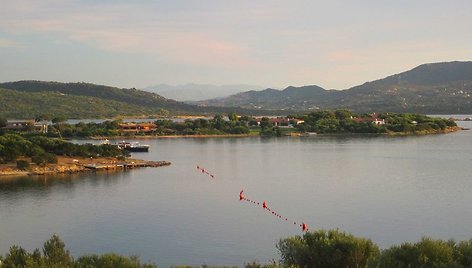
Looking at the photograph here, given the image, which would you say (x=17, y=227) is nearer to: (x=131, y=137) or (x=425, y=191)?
(x=425, y=191)

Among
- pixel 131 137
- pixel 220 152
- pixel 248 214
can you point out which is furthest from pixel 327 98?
pixel 248 214

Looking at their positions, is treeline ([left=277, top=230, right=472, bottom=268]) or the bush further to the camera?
the bush

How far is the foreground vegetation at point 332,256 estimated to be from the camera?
30.4ft

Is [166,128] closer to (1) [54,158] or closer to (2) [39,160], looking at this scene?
(1) [54,158]

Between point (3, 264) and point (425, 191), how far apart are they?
1753cm

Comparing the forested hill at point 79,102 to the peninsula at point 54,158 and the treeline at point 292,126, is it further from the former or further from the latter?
the peninsula at point 54,158

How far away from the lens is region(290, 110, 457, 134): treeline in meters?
59.8

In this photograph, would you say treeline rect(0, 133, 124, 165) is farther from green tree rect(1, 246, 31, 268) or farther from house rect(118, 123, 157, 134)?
house rect(118, 123, 157, 134)

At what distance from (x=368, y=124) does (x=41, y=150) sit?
1442 inches

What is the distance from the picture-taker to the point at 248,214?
19.6 m

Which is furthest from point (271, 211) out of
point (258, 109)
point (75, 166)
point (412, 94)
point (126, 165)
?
point (412, 94)

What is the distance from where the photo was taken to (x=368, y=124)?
60.3 metres

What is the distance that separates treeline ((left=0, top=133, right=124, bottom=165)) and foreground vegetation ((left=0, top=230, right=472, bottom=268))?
64.3ft

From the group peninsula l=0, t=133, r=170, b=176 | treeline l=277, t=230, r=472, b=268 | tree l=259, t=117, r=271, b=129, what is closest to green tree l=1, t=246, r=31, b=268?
treeline l=277, t=230, r=472, b=268
